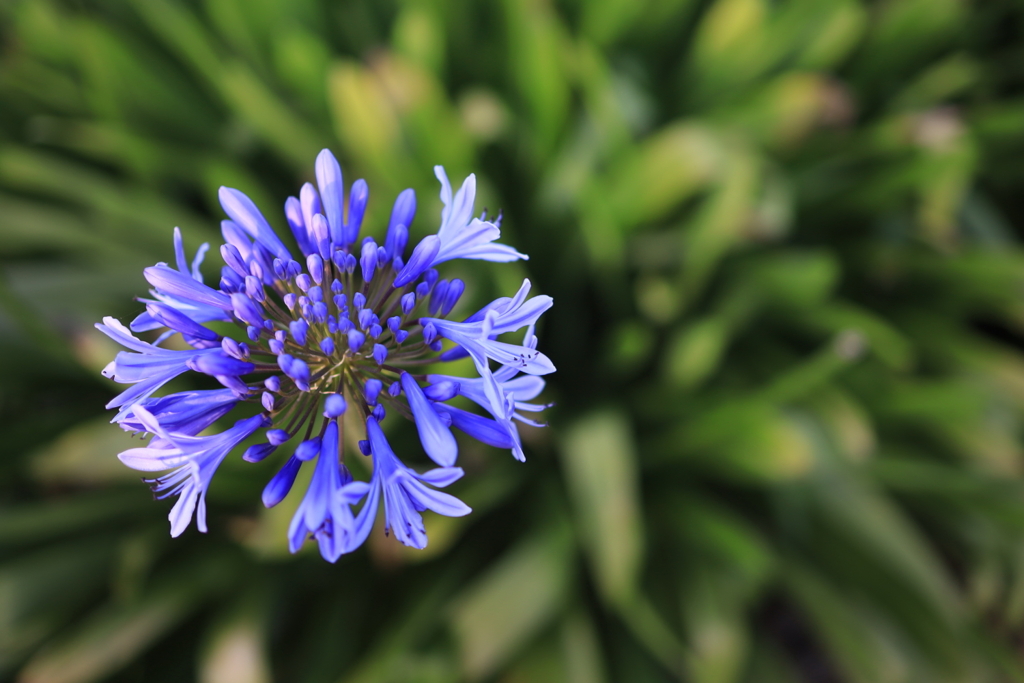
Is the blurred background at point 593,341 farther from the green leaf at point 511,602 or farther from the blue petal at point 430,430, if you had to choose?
the blue petal at point 430,430

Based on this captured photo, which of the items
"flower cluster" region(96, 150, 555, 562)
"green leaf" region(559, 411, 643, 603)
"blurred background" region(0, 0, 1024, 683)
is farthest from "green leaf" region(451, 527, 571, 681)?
"flower cluster" region(96, 150, 555, 562)

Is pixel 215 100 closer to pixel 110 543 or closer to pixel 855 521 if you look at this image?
pixel 110 543

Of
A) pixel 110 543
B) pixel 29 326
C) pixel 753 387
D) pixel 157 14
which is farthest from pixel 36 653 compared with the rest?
pixel 753 387

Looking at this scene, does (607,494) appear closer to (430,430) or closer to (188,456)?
(430,430)

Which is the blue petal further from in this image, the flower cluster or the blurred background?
the blurred background

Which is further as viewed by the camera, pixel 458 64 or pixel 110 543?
pixel 458 64

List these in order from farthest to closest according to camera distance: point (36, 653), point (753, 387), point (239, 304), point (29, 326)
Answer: point (753, 387), point (36, 653), point (29, 326), point (239, 304)

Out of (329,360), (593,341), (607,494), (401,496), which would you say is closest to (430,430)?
(401,496)
